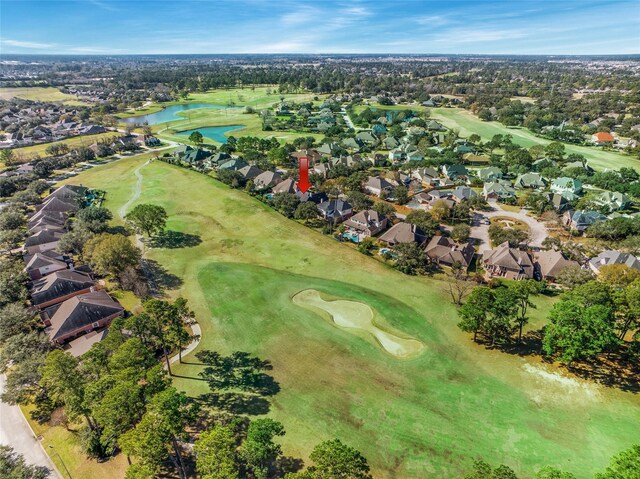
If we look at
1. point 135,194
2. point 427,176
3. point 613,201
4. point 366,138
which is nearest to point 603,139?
point 613,201

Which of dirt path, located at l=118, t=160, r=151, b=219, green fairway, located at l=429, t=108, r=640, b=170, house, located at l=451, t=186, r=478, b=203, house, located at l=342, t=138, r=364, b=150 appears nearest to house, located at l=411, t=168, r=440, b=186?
house, located at l=451, t=186, r=478, b=203

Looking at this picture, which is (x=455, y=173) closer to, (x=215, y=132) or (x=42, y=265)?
(x=42, y=265)

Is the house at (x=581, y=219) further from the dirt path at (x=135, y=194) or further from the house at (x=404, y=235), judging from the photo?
the dirt path at (x=135, y=194)

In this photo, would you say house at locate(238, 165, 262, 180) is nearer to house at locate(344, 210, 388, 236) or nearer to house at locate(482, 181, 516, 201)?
house at locate(344, 210, 388, 236)

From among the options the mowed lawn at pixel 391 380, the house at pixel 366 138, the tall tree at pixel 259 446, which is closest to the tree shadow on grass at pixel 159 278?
the mowed lawn at pixel 391 380

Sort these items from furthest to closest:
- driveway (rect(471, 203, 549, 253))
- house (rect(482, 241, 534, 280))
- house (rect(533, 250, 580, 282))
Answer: driveway (rect(471, 203, 549, 253)) → house (rect(482, 241, 534, 280)) → house (rect(533, 250, 580, 282))

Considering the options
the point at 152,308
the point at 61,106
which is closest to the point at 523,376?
the point at 152,308
